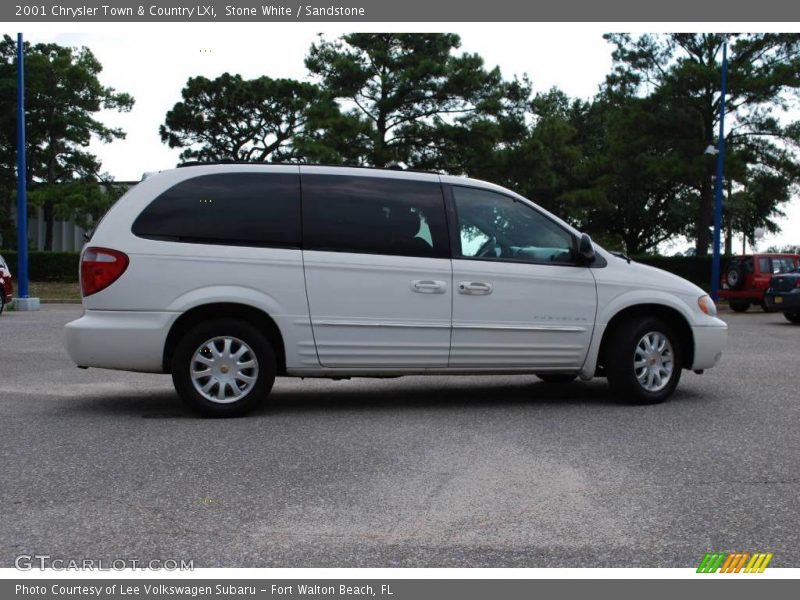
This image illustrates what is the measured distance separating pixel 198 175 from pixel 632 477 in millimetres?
3842

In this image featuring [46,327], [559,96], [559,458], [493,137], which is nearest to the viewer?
[559,458]

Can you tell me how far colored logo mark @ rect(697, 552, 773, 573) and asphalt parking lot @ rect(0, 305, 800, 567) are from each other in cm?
6

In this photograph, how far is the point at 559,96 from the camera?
5569cm

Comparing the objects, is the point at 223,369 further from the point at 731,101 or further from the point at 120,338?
the point at 731,101

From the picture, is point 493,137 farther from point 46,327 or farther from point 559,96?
point 559,96

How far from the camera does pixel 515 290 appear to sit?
23.7 ft

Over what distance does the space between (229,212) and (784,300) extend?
590 inches

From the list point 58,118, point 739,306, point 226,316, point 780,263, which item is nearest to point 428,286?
point 226,316

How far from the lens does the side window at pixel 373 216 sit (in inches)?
274

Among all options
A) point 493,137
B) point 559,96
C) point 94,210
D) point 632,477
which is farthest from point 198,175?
point 559,96

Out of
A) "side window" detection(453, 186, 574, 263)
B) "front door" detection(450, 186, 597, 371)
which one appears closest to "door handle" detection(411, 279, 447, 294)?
"front door" detection(450, 186, 597, 371)

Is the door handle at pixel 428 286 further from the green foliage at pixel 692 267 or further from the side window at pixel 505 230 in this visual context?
the green foliage at pixel 692 267

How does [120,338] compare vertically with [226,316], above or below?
below

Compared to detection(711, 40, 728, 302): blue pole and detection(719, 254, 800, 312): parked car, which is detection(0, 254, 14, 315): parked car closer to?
detection(719, 254, 800, 312): parked car
